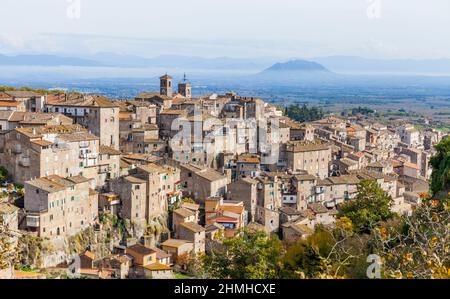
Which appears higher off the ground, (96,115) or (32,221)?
(96,115)

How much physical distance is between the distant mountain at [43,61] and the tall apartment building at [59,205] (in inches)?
2168

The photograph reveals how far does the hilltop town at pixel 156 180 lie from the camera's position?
86.9ft

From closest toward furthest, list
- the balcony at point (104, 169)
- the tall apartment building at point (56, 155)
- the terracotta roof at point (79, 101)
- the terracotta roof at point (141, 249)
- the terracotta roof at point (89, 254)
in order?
1. the terracotta roof at point (89, 254)
2. the terracotta roof at point (141, 249)
3. the tall apartment building at point (56, 155)
4. the balcony at point (104, 169)
5. the terracotta roof at point (79, 101)

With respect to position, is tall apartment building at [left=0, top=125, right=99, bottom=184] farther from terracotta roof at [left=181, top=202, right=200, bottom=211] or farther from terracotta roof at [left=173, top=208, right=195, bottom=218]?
terracotta roof at [left=181, top=202, right=200, bottom=211]

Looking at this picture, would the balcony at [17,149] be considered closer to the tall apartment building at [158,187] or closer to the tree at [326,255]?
the tall apartment building at [158,187]

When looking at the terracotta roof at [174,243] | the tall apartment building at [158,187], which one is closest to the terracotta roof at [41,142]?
the tall apartment building at [158,187]

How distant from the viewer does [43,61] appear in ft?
289

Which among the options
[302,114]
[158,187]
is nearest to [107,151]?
[158,187]

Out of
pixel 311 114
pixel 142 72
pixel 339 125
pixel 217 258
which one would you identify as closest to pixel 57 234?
pixel 217 258

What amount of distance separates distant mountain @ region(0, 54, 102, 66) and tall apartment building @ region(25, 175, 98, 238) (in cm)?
5507

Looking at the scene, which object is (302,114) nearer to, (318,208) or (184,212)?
(318,208)

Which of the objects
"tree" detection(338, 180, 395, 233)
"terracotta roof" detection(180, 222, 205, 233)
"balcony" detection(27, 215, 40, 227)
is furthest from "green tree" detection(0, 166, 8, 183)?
"tree" detection(338, 180, 395, 233)

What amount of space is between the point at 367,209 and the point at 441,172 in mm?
3049

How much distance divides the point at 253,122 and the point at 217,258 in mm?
23432
